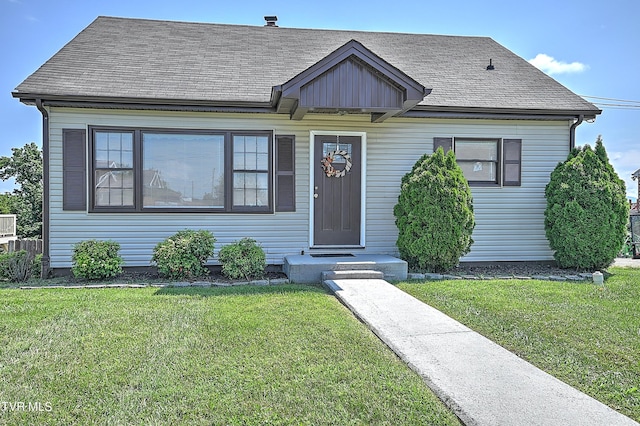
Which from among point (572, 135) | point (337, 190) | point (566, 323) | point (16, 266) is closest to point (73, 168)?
point (16, 266)

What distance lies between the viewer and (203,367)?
10.2 feet

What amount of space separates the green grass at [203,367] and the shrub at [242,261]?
160cm

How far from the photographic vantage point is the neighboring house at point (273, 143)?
22.4 feet

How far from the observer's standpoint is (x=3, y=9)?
964cm

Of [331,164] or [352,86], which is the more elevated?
[352,86]

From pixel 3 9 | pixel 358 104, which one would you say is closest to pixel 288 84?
pixel 358 104

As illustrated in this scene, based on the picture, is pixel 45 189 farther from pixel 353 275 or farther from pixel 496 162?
pixel 496 162

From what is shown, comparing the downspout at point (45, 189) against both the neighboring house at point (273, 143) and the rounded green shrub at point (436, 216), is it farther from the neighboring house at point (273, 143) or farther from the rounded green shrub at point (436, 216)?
the rounded green shrub at point (436, 216)

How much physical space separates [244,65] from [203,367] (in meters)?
6.62

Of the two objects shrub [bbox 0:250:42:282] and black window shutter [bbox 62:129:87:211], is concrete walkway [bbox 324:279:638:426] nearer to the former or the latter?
black window shutter [bbox 62:129:87:211]

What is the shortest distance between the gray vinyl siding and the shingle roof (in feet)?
1.27

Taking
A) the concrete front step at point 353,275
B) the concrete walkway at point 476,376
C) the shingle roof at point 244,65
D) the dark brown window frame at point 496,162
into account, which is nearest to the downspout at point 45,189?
the shingle roof at point 244,65

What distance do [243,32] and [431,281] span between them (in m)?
7.00

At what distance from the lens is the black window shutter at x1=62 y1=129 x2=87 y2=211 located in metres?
6.87
